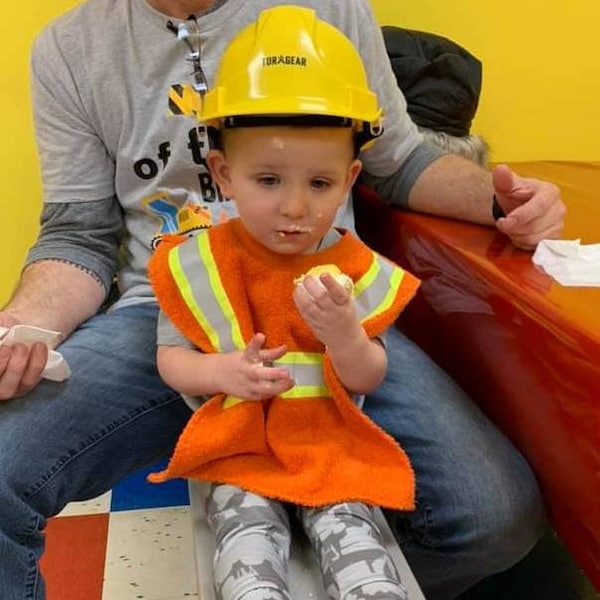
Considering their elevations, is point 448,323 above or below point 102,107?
below

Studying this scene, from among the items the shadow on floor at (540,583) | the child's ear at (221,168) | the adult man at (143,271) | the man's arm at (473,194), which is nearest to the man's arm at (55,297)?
the adult man at (143,271)

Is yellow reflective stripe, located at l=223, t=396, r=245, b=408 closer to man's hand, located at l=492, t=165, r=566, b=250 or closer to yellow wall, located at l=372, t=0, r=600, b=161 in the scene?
man's hand, located at l=492, t=165, r=566, b=250

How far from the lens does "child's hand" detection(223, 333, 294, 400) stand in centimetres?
75

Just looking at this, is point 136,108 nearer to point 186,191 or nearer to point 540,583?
point 186,191

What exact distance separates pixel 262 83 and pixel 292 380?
0.90 feet

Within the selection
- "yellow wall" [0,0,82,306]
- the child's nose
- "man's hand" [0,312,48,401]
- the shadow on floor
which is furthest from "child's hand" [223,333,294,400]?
"yellow wall" [0,0,82,306]

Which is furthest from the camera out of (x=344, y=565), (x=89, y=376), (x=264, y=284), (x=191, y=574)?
(x=191, y=574)

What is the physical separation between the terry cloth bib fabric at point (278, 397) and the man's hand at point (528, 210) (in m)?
0.16

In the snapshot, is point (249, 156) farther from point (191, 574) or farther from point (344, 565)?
point (191, 574)

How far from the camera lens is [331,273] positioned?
28.6 inches

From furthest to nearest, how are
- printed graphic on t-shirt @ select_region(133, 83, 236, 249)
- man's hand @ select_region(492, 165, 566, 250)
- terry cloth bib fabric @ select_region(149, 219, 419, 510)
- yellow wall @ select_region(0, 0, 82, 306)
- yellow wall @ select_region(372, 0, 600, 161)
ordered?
1. yellow wall @ select_region(372, 0, 600, 161)
2. yellow wall @ select_region(0, 0, 82, 306)
3. printed graphic on t-shirt @ select_region(133, 83, 236, 249)
4. man's hand @ select_region(492, 165, 566, 250)
5. terry cloth bib fabric @ select_region(149, 219, 419, 510)

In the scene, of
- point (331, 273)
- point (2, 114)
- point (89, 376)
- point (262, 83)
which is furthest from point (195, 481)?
A: point (2, 114)

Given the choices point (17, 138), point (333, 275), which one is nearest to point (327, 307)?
point (333, 275)

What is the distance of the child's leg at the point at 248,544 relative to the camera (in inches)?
26.7
